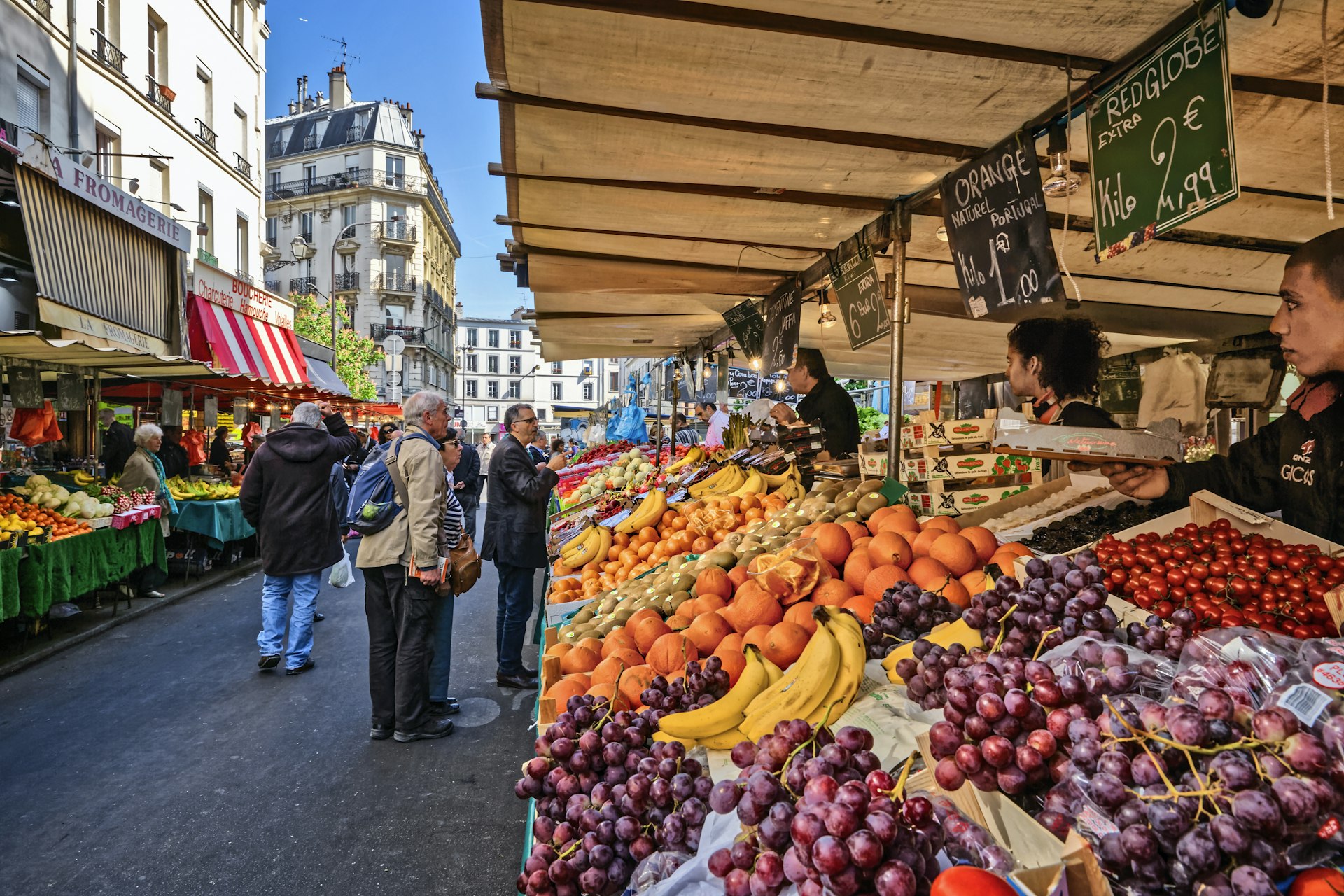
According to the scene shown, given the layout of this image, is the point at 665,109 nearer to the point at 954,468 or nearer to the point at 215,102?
the point at 954,468

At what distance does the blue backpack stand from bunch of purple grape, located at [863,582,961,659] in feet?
11.2

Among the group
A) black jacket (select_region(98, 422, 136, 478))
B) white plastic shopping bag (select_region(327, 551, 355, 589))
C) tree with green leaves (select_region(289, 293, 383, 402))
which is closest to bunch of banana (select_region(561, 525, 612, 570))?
white plastic shopping bag (select_region(327, 551, 355, 589))

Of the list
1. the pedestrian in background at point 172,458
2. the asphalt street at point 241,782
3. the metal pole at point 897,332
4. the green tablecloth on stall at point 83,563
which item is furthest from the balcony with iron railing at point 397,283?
the metal pole at point 897,332

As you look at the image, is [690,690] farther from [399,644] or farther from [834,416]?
[834,416]

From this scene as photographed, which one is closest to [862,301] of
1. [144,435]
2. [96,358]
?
[96,358]

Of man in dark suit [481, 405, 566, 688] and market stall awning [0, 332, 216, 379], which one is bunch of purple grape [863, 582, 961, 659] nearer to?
man in dark suit [481, 405, 566, 688]

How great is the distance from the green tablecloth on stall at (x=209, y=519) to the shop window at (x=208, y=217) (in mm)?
10544

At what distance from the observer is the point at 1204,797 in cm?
93

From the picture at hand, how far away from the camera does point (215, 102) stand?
17625 mm

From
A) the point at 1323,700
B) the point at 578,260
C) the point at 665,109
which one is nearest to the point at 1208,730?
the point at 1323,700

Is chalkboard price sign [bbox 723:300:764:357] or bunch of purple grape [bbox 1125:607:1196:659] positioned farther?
chalkboard price sign [bbox 723:300:764:357]

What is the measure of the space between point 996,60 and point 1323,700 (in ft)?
7.88

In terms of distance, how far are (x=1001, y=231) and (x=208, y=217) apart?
20.1 m

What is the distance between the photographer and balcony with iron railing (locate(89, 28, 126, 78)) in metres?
12.7
